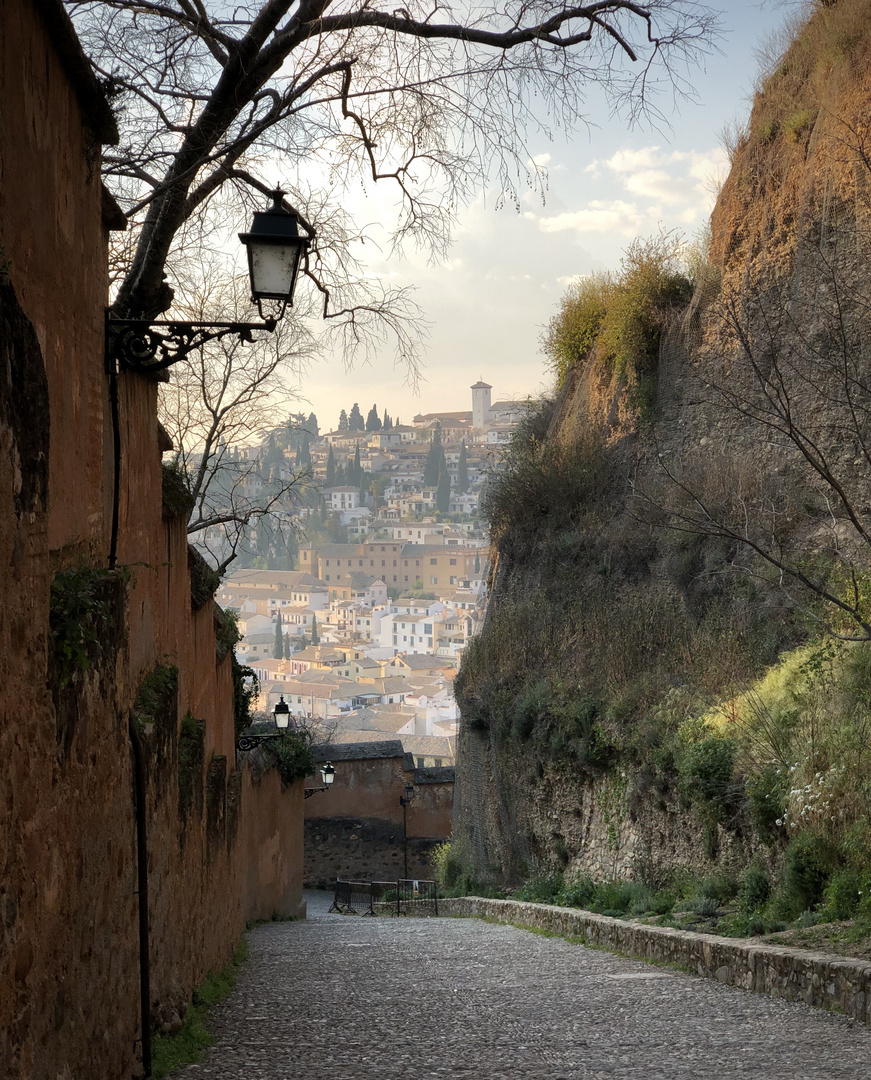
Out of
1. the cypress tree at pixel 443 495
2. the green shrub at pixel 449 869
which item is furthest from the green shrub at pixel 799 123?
the cypress tree at pixel 443 495

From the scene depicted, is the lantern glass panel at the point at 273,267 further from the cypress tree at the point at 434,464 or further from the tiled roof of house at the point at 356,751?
the cypress tree at the point at 434,464

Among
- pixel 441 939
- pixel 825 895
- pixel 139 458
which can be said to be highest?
pixel 139 458

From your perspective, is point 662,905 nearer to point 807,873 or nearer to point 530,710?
point 807,873

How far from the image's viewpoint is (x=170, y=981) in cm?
530

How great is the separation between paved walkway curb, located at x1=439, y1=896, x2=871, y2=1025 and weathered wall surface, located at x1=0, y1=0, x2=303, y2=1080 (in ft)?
12.0

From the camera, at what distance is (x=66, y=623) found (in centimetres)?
329

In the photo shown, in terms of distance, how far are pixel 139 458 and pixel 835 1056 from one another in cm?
461

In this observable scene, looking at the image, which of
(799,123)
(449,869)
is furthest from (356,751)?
(799,123)

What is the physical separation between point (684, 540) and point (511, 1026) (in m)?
11.4

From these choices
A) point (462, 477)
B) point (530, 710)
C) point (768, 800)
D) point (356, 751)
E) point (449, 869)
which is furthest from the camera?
point (462, 477)

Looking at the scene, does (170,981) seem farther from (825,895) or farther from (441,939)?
(441,939)

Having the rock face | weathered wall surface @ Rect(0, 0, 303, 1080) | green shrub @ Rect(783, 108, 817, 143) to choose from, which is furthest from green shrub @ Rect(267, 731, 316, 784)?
green shrub @ Rect(783, 108, 817, 143)

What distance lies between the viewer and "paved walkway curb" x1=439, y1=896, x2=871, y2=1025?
5.76m

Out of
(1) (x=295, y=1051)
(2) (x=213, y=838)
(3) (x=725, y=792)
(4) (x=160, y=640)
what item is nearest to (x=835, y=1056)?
(1) (x=295, y=1051)
